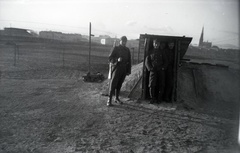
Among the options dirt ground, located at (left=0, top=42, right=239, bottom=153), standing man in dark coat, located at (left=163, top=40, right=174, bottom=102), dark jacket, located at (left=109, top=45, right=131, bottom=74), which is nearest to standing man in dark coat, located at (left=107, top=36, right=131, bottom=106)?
dark jacket, located at (left=109, top=45, right=131, bottom=74)

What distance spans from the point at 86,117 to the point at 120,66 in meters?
2.13

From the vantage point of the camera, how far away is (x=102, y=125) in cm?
458

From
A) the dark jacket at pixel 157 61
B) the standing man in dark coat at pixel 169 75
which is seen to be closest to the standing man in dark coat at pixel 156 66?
the dark jacket at pixel 157 61

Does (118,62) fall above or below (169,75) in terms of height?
above

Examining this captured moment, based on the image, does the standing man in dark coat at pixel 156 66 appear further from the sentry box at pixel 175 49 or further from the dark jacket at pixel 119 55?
the dark jacket at pixel 119 55

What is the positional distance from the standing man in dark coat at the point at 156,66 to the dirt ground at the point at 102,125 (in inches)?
24.9

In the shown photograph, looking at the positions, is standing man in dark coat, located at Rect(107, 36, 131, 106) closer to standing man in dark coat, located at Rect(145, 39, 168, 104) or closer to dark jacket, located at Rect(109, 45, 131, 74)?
dark jacket, located at Rect(109, 45, 131, 74)

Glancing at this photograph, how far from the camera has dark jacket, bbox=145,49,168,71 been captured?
6.39 meters

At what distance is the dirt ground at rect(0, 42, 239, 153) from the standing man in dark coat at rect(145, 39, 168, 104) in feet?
2.08

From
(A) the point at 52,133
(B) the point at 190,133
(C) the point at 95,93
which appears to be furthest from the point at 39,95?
(B) the point at 190,133

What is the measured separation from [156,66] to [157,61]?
0.17m

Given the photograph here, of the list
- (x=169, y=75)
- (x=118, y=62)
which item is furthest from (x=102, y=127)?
(x=169, y=75)

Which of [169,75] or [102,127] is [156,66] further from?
[102,127]

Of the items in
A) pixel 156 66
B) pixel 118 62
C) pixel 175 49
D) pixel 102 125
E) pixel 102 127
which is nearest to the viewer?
pixel 102 127
